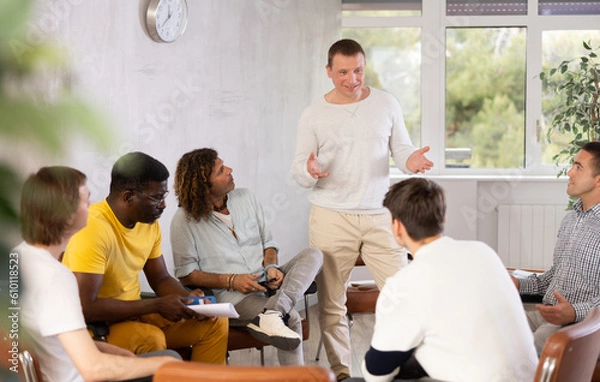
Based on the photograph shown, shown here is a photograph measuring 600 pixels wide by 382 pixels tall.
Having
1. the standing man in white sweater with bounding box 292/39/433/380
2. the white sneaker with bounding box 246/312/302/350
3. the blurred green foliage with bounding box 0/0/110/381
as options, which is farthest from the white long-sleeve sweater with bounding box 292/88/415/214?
the blurred green foliage with bounding box 0/0/110/381

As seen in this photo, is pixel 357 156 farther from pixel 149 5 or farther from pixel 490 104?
pixel 490 104

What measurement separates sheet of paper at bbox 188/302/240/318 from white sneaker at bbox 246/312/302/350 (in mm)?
252

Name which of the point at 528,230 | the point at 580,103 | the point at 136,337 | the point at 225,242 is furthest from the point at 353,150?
the point at 528,230

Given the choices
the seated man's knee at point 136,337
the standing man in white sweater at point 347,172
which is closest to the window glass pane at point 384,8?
the standing man in white sweater at point 347,172

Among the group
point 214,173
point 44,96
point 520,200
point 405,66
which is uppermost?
point 405,66

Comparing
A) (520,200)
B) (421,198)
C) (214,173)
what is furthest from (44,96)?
(520,200)

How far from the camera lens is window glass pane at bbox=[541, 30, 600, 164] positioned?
578 centimetres

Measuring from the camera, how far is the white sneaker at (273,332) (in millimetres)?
2871

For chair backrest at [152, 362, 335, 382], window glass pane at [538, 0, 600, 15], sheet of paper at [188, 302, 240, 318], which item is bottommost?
sheet of paper at [188, 302, 240, 318]

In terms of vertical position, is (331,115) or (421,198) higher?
(331,115)

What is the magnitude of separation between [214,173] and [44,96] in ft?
9.25

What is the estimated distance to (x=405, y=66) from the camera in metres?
5.88

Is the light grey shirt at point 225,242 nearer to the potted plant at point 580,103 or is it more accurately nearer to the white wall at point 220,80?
the white wall at point 220,80

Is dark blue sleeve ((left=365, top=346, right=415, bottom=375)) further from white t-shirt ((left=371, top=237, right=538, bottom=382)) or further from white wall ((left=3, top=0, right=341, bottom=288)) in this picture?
white wall ((left=3, top=0, right=341, bottom=288))
